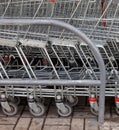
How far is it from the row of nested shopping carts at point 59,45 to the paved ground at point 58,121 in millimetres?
84

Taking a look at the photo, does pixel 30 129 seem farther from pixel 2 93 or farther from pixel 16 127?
pixel 2 93

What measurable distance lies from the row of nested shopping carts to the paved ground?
84 millimetres

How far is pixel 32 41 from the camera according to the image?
4.13 metres

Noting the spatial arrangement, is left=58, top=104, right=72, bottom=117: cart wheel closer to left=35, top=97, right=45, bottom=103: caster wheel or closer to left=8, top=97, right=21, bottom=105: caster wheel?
left=35, top=97, right=45, bottom=103: caster wheel

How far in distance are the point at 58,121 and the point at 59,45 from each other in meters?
0.88

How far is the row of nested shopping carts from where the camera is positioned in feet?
13.6

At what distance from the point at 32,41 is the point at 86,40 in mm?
777

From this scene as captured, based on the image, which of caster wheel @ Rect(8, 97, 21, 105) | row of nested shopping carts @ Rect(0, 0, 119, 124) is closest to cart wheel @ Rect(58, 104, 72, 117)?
row of nested shopping carts @ Rect(0, 0, 119, 124)

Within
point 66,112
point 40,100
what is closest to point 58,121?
point 66,112

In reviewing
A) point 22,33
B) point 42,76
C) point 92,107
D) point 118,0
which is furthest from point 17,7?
point 92,107

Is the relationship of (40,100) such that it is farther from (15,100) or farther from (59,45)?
(59,45)

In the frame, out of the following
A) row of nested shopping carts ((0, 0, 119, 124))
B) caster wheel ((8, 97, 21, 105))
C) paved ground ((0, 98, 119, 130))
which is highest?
row of nested shopping carts ((0, 0, 119, 124))

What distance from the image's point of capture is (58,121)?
423 centimetres

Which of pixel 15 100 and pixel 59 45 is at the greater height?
pixel 59 45
